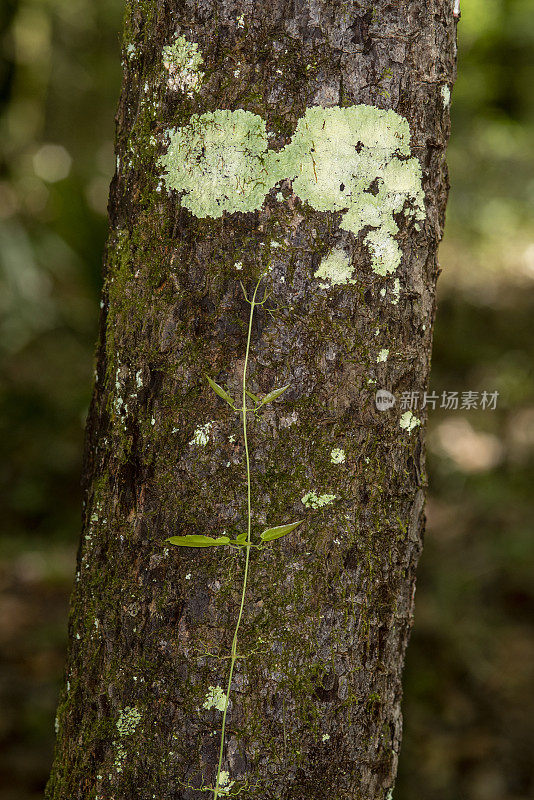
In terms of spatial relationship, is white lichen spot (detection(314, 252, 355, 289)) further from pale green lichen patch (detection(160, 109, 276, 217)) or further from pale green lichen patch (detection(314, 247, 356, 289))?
pale green lichen patch (detection(160, 109, 276, 217))

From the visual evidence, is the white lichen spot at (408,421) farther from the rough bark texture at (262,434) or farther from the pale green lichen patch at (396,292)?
the pale green lichen patch at (396,292)

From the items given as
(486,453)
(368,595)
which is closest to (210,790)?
(368,595)

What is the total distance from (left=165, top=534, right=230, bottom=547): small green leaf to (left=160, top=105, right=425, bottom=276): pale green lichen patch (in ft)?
1.37

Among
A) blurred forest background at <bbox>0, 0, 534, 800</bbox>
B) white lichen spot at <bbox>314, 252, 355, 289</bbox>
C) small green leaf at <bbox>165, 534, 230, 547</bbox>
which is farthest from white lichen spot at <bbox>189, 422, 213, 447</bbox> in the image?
blurred forest background at <bbox>0, 0, 534, 800</bbox>

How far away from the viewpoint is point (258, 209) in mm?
910

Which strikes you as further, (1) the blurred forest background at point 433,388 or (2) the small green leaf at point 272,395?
(1) the blurred forest background at point 433,388

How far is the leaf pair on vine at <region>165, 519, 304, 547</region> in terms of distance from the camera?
923 mm

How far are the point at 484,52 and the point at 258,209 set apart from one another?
9.47 m

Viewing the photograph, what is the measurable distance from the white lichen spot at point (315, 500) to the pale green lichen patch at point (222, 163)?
43cm

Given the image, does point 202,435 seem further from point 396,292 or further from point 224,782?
point 224,782

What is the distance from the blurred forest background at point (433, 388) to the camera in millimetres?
2828

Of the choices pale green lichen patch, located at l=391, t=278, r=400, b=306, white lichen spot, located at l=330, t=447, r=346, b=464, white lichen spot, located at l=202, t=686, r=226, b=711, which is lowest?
white lichen spot, located at l=202, t=686, r=226, b=711

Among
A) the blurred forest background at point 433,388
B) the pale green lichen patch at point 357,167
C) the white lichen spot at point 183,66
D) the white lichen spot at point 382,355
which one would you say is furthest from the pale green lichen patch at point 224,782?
the blurred forest background at point 433,388

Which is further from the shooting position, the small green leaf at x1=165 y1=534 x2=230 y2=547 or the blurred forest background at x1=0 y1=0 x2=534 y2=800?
the blurred forest background at x1=0 y1=0 x2=534 y2=800
